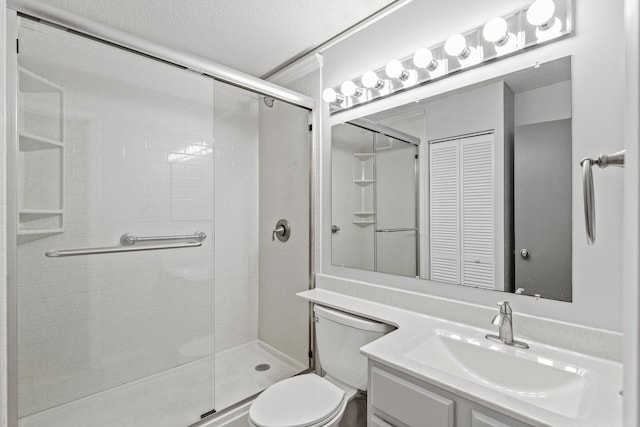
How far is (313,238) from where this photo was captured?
82.7 inches

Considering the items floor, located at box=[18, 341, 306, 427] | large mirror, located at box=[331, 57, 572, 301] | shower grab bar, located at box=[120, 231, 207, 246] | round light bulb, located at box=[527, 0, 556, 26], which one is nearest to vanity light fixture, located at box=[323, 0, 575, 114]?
round light bulb, located at box=[527, 0, 556, 26]

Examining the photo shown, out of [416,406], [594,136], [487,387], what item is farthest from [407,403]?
[594,136]

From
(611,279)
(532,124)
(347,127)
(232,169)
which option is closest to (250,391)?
(232,169)

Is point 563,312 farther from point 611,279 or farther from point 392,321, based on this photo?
point 392,321

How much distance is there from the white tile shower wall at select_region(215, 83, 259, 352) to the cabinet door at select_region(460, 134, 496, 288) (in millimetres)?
1677

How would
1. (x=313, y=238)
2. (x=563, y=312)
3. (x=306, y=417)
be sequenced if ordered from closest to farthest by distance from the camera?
(x=563, y=312)
(x=306, y=417)
(x=313, y=238)

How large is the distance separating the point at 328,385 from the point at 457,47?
164 cm

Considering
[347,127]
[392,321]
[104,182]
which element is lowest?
[392,321]

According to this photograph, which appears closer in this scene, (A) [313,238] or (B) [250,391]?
(B) [250,391]

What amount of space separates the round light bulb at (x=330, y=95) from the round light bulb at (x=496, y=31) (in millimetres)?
852

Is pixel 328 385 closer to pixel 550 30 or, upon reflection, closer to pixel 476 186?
pixel 476 186

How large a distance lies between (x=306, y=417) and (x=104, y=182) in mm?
1486

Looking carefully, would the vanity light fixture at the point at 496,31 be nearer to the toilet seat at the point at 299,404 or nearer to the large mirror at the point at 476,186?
the large mirror at the point at 476,186

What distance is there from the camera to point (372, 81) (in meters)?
1.67
